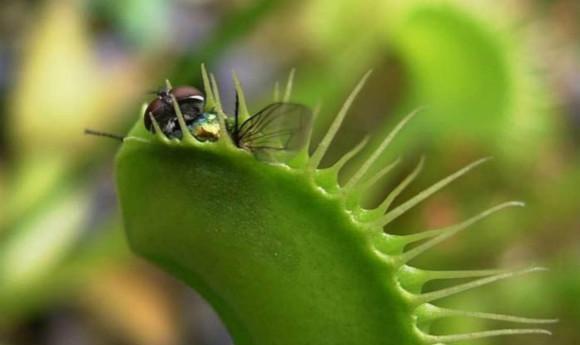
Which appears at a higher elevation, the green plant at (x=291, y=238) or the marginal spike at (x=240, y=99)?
the marginal spike at (x=240, y=99)

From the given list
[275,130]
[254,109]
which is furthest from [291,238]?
[254,109]

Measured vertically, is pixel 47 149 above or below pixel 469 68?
below

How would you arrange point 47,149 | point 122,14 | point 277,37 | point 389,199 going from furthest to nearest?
point 277,37 < point 47,149 < point 122,14 < point 389,199

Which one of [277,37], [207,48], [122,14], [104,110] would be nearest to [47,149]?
[104,110]

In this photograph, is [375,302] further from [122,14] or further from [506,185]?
Answer: [506,185]

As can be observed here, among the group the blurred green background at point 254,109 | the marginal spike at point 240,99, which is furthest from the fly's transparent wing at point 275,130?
the blurred green background at point 254,109

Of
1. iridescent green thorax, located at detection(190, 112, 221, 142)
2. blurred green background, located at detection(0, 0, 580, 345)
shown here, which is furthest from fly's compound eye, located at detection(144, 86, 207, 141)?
blurred green background, located at detection(0, 0, 580, 345)

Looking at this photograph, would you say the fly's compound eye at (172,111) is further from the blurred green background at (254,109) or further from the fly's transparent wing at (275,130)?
the blurred green background at (254,109)
